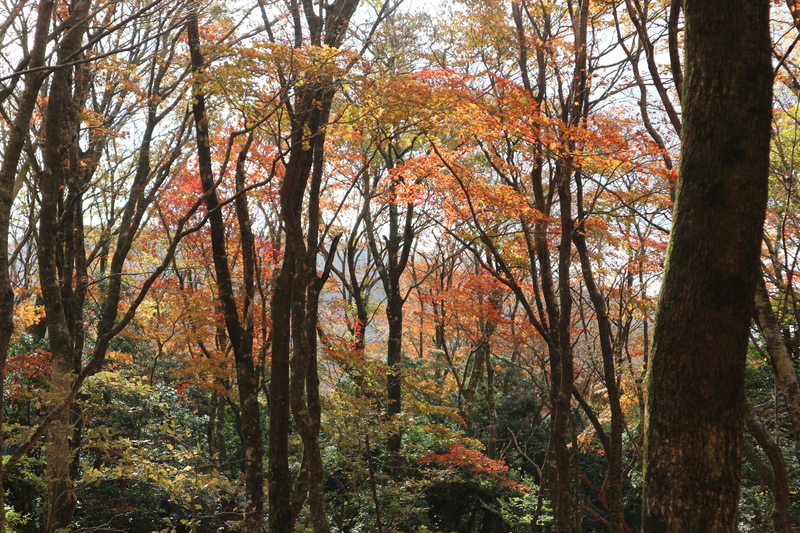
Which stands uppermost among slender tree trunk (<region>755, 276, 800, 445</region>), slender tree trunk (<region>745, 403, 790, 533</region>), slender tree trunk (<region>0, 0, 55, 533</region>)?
slender tree trunk (<region>0, 0, 55, 533</region>)

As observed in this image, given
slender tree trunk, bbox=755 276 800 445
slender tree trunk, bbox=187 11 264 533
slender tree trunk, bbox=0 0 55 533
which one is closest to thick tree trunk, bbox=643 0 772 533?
slender tree trunk, bbox=755 276 800 445

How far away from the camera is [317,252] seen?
724 centimetres

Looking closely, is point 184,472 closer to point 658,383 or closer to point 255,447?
point 255,447

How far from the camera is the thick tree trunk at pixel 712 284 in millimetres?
2225

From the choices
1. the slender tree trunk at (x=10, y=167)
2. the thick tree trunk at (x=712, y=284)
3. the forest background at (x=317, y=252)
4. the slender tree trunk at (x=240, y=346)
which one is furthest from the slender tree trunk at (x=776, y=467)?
the slender tree trunk at (x=10, y=167)

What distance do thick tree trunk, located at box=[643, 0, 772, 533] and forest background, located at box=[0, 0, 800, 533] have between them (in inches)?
77.2

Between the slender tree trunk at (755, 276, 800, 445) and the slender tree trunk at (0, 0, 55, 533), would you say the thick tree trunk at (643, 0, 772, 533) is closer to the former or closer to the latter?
the slender tree trunk at (755, 276, 800, 445)

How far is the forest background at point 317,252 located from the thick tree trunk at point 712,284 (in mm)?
1962

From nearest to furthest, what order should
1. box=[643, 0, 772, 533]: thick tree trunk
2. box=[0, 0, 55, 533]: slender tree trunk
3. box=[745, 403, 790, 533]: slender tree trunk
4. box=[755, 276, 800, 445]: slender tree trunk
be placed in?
box=[643, 0, 772, 533]: thick tree trunk < box=[0, 0, 55, 533]: slender tree trunk < box=[755, 276, 800, 445]: slender tree trunk < box=[745, 403, 790, 533]: slender tree trunk

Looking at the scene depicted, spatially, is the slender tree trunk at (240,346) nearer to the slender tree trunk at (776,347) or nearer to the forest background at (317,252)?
the forest background at (317,252)

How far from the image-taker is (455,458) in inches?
411

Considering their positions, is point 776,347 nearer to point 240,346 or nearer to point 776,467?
point 776,467

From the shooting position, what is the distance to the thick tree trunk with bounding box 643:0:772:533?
7.30 ft

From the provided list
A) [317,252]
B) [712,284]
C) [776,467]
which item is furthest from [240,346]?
[776,467]
